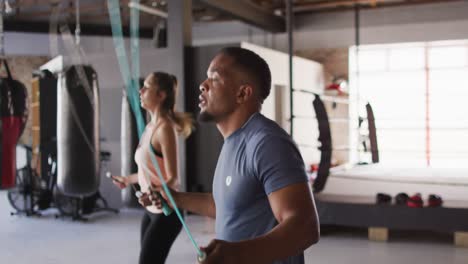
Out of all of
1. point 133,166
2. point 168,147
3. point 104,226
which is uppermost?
point 168,147

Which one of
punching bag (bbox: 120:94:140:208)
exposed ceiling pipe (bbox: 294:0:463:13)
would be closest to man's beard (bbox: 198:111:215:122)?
punching bag (bbox: 120:94:140:208)

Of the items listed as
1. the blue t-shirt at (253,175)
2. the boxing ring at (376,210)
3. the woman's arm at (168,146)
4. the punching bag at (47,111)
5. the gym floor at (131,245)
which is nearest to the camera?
the blue t-shirt at (253,175)

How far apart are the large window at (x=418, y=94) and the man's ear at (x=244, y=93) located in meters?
8.19

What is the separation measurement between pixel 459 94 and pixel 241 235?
8882mm

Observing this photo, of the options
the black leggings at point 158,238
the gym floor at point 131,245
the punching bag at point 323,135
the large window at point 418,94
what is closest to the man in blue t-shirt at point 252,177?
the black leggings at point 158,238

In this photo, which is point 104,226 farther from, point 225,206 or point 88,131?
point 225,206

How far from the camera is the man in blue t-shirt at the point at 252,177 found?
1088mm

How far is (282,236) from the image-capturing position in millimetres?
1085

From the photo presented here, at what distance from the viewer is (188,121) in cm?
268

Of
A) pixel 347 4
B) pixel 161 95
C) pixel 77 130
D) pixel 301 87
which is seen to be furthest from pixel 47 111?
pixel 161 95

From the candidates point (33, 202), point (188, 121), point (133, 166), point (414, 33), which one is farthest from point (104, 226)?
point (414, 33)

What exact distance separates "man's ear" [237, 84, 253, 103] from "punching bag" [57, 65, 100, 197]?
3.32 meters

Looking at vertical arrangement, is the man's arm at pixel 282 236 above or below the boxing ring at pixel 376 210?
above

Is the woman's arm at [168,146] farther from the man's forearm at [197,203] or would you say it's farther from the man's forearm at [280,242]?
the man's forearm at [280,242]
